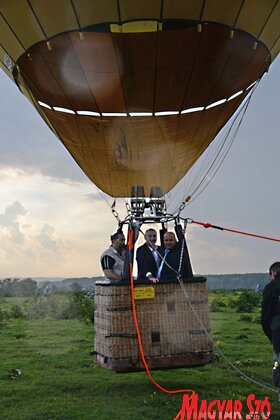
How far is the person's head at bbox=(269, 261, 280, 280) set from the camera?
5.56 metres

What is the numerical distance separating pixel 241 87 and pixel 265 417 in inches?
133

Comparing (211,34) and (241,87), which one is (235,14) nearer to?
(211,34)

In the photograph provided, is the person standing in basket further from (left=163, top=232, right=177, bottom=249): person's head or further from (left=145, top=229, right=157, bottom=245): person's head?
(left=163, top=232, right=177, bottom=249): person's head

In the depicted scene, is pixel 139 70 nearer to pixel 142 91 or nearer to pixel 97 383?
pixel 142 91

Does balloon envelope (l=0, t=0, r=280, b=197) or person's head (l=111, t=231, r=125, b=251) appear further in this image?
person's head (l=111, t=231, r=125, b=251)

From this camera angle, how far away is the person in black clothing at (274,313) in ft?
17.8

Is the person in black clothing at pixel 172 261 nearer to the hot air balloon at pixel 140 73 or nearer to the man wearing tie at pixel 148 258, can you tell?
the man wearing tie at pixel 148 258

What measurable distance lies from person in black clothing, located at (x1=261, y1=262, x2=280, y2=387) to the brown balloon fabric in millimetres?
1918

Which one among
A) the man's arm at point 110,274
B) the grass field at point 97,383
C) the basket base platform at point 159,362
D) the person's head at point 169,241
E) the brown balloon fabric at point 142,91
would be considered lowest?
the grass field at point 97,383

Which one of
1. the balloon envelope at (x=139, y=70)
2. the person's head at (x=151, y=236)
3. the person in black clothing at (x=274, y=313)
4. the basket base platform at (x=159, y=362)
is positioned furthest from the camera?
the person's head at (x=151, y=236)

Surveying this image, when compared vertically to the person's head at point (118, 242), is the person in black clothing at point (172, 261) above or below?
below

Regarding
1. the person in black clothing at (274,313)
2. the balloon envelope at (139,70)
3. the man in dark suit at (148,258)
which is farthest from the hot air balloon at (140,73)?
the person in black clothing at (274,313)

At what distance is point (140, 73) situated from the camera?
19.4 feet

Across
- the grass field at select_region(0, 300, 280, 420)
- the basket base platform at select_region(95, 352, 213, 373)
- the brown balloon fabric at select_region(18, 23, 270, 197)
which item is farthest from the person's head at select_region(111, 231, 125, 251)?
the grass field at select_region(0, 300, 280, 420)
